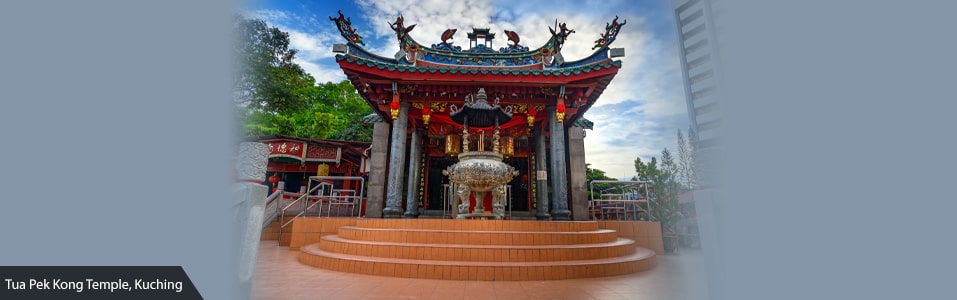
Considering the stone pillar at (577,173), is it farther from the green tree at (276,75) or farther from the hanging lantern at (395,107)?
the green tree at (276,75)

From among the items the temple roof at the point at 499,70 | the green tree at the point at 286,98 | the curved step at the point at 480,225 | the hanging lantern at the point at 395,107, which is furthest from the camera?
the green tree at the point at 286,98

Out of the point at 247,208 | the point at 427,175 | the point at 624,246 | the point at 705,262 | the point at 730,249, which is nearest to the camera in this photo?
the point at 730,249

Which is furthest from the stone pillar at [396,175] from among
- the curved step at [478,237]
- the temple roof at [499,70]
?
the curved step at [478,237]

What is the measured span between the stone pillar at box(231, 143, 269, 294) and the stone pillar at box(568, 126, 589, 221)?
7572 millimetres

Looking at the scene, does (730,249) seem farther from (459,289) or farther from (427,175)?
(427,175)

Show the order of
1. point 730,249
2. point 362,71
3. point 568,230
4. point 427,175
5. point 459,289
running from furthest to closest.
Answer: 1. point 427,175
2. point 362,71
3. point 568,230
4. point 459,289
5. point 730,249

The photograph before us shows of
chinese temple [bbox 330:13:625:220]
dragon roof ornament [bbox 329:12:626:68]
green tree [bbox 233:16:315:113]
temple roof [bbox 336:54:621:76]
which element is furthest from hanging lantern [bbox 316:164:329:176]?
temple roof [bbox 336:54:621:76]

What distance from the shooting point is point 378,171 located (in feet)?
30.4

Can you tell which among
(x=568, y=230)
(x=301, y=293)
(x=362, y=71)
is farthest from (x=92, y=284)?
(x=362, y=71)

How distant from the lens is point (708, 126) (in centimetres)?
104

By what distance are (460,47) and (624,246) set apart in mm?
7807

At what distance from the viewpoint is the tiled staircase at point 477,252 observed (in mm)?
3693
